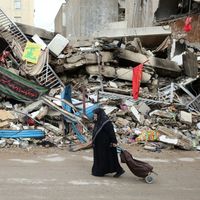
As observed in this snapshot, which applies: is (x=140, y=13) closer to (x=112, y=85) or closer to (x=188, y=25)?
(x=188, y=25)

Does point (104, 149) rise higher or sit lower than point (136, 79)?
higher

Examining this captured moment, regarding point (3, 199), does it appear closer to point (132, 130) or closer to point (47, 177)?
point (47, 177)

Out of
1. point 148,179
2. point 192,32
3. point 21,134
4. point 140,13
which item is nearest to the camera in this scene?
point 148,179

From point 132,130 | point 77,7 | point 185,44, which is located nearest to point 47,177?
point 132,130

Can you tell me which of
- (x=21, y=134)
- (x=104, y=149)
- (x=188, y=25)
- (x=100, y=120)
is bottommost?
(x=21, y=134)

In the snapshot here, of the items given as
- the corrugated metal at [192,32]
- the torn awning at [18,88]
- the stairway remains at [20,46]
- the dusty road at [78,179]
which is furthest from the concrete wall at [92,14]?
the dusty road at [78,179]

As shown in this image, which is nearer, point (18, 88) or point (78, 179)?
point (78, 179)

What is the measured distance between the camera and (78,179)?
29.2ft

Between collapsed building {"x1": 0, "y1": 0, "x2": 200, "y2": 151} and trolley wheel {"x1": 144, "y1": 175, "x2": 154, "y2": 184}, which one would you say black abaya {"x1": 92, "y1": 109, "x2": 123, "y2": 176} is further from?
collapsed building {"x1": 0, "y1": 0, "x2": 200, "y2": 151}

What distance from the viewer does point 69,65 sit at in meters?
16.8

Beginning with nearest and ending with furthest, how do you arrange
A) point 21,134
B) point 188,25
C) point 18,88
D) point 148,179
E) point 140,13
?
point 148,179 < point 21,134 < point 18,88 < point 188,25 < point 140,13

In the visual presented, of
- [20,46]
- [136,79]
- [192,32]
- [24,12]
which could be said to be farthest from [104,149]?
[24,12]

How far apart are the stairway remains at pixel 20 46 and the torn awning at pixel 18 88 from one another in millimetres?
631

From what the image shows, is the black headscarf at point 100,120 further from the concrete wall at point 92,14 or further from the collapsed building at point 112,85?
the concrete wall at point 92,14
